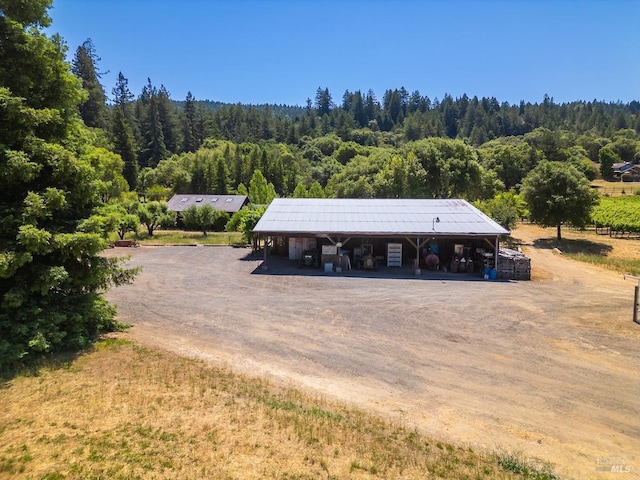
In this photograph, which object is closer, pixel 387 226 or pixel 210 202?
pixel 387 226

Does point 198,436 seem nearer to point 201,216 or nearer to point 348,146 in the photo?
point 201,216

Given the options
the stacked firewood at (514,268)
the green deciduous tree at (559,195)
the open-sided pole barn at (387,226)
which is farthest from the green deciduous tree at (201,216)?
the green deciduous tree at (559,195)

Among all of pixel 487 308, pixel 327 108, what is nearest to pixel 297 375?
pixel 487 308

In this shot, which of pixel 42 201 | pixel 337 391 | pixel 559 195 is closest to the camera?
pixel 337 391

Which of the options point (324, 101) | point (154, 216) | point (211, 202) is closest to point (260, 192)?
point (211, 202)

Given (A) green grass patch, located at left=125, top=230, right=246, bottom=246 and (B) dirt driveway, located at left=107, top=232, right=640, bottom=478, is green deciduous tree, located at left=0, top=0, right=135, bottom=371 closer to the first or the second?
(B) dirt driveway, located at left=107, top=232, right=640, bottom=478
